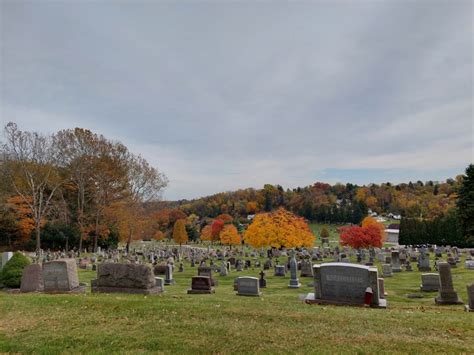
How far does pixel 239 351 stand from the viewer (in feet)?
19.5

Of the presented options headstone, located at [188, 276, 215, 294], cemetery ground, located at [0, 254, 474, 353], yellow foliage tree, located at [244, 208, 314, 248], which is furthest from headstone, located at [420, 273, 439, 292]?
yellow foliage tree, located at [244, 208, 314, 248]

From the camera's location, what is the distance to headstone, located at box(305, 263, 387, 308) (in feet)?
35.3

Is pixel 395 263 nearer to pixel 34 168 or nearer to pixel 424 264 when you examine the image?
pixel 424 264

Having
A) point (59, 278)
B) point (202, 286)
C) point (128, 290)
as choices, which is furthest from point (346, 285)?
point (59, 278)

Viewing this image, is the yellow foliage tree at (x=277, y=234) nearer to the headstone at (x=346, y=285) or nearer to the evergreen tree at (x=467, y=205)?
the evergreen tree at (x=467, y=205)

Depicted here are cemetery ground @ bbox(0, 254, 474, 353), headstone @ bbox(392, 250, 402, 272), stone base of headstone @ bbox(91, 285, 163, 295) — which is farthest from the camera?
headstone @ bbox(392, 250, 402, 272)

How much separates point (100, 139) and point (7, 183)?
37.5 feet

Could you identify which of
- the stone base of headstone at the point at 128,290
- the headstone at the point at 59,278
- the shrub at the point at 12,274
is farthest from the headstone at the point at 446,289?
the shrub at the point at 12,274

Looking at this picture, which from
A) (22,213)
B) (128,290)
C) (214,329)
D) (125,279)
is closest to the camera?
(214,329)

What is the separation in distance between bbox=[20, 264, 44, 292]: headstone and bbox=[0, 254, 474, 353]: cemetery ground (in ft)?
15.1

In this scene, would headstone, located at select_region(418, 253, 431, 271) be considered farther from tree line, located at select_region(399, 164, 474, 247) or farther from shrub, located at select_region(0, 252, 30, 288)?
shrub, located at select_region(0, 252, 30, 288)

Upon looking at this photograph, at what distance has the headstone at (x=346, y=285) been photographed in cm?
1077

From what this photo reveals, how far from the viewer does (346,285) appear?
11070 mm

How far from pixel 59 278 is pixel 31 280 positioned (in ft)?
5.27
